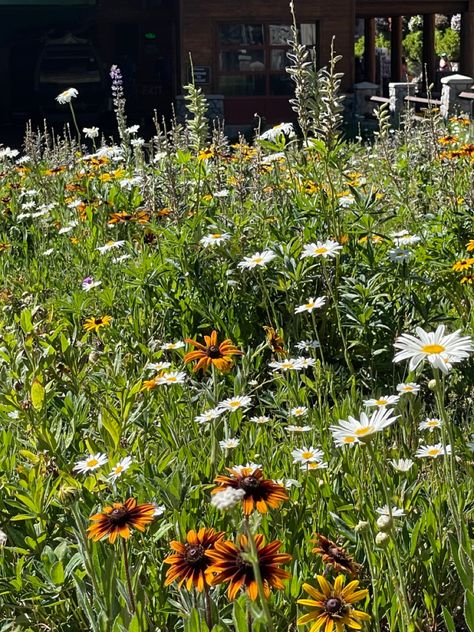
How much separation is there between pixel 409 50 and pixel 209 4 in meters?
23.5

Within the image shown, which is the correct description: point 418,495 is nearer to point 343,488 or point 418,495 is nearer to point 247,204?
point 343,488

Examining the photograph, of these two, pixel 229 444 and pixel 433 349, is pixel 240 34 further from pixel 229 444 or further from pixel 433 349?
pixel 433 349

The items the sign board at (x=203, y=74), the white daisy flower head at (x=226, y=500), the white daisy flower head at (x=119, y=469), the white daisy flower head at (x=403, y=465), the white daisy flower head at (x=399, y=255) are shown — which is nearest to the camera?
the white daisy flower head at (x=226, y=500)

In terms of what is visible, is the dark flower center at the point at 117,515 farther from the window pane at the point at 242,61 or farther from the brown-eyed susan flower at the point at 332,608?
the window pane at the point at 242,61

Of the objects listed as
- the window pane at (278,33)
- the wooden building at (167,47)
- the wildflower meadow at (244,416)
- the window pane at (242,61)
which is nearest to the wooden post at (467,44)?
the wooden building at (167,47)

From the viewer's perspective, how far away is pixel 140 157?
697 centimetres

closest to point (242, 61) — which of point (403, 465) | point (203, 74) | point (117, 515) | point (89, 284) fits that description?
point (203, 74)

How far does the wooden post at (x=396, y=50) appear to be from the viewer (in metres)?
27.3

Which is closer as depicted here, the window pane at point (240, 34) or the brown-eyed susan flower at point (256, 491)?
the brown-eyed susan flower at point (256, 491)

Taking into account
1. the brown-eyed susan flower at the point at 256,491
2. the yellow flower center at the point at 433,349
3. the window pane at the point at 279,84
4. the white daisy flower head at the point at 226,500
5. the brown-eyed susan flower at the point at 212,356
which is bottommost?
the window pane at the point at 279,84

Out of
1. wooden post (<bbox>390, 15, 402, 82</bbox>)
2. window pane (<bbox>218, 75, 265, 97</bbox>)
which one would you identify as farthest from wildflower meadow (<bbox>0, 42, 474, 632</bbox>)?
wooden post (<bbox>390, 15, 402, 82</bbox>)

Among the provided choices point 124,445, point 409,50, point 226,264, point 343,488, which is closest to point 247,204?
point 226,264

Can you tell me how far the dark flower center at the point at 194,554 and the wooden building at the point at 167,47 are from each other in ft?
65.5

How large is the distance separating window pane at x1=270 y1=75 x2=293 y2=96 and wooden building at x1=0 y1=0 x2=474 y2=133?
0.02 metres
